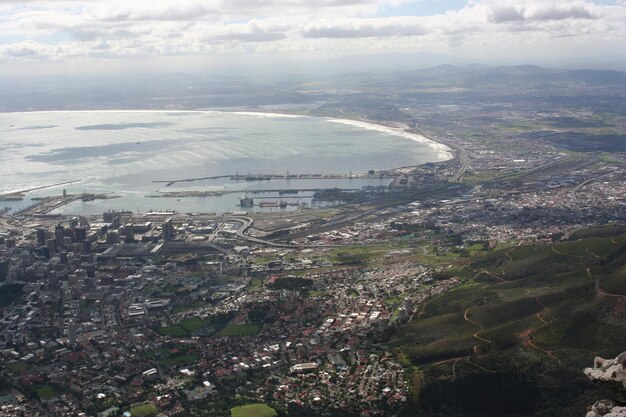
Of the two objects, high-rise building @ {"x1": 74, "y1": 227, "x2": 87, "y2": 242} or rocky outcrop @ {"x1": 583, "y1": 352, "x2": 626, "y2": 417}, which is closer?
rocky outcrop @ {"x1": 583, "y1": 352, "x2": 626, "y2": 417}

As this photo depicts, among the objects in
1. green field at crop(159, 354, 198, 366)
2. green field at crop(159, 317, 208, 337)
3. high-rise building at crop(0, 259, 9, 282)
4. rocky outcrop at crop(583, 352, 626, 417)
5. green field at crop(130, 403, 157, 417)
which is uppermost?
rocky outcrop at crop(583, 352, 626, 417)

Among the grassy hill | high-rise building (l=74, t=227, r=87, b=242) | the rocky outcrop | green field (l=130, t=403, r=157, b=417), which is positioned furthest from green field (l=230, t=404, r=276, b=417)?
high-rise building (l=74, t=227, r=87, b=242)

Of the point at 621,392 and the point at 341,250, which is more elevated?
the point at 621,392

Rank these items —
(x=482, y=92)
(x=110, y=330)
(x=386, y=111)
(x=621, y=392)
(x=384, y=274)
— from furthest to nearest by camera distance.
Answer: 1. (x=482, y=92)
2. (x=386, y=111)
3. (x=384, y=274)
4. (x=110, y=330)
5. (x=621, y=392)

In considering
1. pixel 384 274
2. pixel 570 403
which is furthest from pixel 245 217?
pixel 570 403

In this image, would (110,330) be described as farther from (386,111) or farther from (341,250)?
(386,111)

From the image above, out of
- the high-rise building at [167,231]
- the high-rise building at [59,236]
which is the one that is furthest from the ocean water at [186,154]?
the high-rise building at [59,236]

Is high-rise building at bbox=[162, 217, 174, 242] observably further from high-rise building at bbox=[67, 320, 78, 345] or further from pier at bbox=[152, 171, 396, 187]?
→ pier at bbox=[152, 171, 396, 187]
